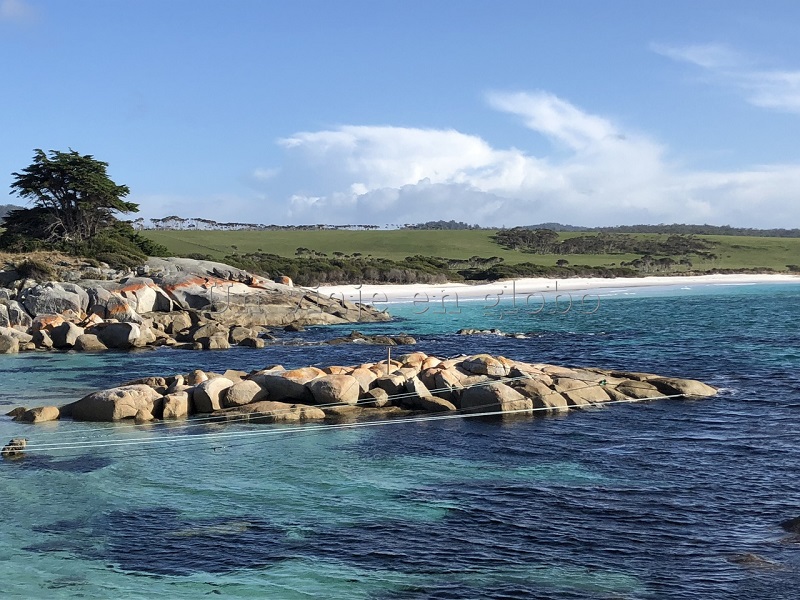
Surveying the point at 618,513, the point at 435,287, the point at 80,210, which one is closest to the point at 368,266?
the point at 435,287

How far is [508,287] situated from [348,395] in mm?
72474

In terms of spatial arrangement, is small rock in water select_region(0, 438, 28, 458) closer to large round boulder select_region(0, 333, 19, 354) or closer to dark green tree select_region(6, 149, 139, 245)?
large round boulder select_region(0, 333, 19, 354)

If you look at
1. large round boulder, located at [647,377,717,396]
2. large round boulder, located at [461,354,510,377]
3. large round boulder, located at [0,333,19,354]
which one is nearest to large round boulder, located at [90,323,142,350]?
large round boulder, located at [0,333,19,354]

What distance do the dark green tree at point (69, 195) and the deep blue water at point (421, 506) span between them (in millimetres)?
37176

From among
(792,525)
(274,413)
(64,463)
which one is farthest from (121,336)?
(792,525)

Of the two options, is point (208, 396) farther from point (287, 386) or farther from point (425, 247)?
point (425, 247)

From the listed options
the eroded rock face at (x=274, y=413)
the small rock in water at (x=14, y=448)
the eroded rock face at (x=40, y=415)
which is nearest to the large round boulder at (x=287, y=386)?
the eroded rock face at (x=274, y=413)

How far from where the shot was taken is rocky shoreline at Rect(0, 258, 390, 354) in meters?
42.2

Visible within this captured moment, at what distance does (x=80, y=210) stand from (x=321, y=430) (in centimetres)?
4777

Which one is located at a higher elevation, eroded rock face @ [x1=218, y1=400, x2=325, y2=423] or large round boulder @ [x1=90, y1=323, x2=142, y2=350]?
large round boulder @ [x1=90, y1=323, x2=142, y2=350]

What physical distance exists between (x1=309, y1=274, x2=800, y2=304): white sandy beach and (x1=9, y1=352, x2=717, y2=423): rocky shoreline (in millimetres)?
48370

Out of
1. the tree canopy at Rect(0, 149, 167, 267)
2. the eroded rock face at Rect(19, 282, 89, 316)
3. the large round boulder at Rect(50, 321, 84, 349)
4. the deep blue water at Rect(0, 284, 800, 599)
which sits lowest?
the deep blue water at Rect(0, 284, 800, 599)

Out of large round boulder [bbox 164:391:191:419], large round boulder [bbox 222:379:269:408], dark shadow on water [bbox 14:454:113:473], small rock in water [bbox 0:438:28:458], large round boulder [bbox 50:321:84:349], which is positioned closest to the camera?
dark shadow on water [bbox 14:454:113:473]

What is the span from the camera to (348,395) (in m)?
23.3
